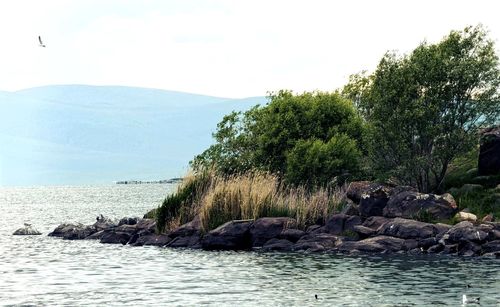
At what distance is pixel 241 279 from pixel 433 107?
21529mm

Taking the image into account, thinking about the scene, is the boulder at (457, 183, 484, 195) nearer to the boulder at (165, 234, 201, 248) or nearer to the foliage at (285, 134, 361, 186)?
the foliage at (285, 134, 361, 186)

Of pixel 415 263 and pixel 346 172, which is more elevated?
pixel 346 172

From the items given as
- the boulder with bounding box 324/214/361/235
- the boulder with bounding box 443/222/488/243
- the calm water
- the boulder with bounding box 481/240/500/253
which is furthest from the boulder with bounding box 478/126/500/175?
the calm water

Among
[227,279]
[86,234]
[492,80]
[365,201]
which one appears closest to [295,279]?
[227,279]

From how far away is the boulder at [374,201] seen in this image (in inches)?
1982

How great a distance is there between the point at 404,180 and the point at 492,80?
8.51m

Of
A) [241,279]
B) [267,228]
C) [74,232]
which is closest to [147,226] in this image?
[74,232]

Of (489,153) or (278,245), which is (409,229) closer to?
(278,245)

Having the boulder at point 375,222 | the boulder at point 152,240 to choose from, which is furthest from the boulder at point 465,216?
the boulder at point 152,240

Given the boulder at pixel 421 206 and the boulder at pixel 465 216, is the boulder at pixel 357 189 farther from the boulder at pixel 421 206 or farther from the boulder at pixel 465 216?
the boulder at pixel 465 216

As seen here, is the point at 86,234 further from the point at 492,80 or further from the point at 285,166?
the point at 492,80

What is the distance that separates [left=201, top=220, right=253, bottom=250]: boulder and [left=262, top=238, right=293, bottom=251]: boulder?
5.00 ft

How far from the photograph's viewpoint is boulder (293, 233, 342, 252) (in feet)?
157

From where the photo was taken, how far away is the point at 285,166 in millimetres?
61438
